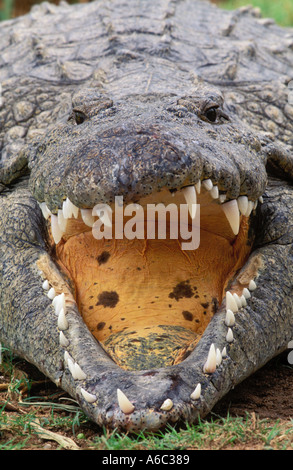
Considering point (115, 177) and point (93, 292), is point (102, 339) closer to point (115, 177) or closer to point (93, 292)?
point (93, 292)

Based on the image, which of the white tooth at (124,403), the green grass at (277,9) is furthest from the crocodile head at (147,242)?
the green grass at (277,9)

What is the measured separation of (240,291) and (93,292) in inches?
30.1

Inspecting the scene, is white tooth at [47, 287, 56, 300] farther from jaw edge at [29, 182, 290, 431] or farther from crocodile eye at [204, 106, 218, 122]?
crocodile eye at [204, 106, 218, 122]

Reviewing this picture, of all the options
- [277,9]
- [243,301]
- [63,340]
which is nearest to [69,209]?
[63,340]

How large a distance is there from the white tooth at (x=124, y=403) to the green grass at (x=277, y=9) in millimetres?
8328

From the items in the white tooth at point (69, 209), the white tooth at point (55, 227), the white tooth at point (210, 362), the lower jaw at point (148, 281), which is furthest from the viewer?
the lower jaw at point (148, 281)

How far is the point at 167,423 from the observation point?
2.33 m

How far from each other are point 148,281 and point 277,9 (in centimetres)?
778

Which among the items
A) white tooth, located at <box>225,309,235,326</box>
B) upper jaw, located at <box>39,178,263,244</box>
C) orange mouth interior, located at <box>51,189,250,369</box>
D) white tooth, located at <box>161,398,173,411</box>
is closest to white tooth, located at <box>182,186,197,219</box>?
upper jaw, located at <box>39,178,263,244</box>

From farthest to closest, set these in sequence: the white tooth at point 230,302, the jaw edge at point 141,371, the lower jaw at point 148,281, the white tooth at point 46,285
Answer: the lower jaw at point 148,281, the white tooth at point 46,285, the white tooth at point 230,302, the jaw edge at point 141,371

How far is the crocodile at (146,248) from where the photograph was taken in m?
2.42

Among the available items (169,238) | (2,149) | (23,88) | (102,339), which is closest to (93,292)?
→ (102,339)

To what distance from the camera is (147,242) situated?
10.9 ft

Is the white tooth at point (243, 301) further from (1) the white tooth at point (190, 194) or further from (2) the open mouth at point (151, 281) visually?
(1) the white tooth at point (190, 194)
